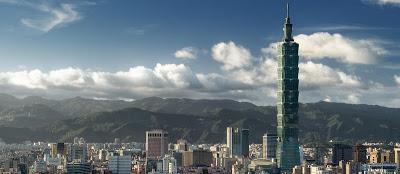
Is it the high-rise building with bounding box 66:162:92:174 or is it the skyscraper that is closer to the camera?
the high-rise building with bounding box 66:162:92:174

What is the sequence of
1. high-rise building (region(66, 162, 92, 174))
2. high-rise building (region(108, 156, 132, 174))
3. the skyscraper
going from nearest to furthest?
high-rise building (region(66, 162, 92, 174))
high-rise building (region(108, 156, 132, 174))
the skyscraper

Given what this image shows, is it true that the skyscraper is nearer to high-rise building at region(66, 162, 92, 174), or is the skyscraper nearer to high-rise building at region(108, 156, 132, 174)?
high-rise building at region(108, 156, 132, 174)

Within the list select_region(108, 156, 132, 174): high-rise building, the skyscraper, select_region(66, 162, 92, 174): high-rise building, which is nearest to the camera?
select_region(66, 162, 92, 174): high-rise building

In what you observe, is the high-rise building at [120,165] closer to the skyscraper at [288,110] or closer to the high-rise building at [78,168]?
the high-rise building at [78,168]

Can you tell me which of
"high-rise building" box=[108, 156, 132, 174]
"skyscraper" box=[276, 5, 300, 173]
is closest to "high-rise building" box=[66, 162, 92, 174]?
"high-rise building" box=[108, 156, 132, 174]

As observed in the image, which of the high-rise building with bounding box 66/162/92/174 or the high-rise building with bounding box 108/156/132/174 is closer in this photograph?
the high-rise building with bounding box 66/162/92/174

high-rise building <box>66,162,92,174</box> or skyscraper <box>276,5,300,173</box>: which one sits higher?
skyscraper <box>276,5,300,173</box>

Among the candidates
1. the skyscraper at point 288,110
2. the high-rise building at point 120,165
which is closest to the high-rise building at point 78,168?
the high-rise building at point 120,165
